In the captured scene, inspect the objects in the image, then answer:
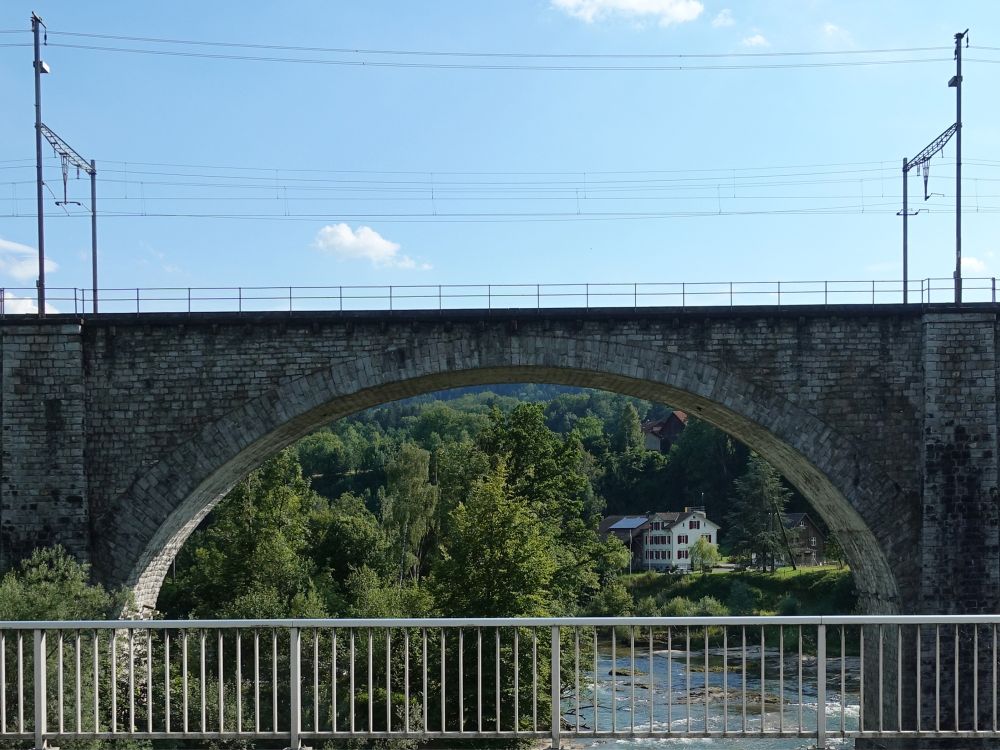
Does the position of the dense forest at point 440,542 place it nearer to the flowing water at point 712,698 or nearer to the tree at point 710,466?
the flowing water at point 712,698

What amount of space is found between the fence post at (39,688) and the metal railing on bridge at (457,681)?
0.06ft

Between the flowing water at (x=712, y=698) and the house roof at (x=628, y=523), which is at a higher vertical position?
the flowing water at (x=712, y=698)

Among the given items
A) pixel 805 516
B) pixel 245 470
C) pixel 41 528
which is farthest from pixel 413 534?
pixel 805 516

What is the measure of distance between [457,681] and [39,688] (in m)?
11.4

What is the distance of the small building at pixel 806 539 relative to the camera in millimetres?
60500

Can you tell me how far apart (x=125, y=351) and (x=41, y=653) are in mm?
11508

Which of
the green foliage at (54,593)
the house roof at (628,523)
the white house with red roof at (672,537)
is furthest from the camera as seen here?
the house roof at (628,523)

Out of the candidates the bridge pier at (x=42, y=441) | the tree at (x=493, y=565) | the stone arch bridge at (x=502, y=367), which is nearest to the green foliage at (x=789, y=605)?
the tree at (x=493, y=565)

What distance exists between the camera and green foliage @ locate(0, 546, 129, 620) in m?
13.4

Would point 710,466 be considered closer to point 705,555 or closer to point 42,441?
point 705,555

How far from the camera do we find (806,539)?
208ft

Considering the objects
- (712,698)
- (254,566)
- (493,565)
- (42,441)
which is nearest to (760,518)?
(712,698)

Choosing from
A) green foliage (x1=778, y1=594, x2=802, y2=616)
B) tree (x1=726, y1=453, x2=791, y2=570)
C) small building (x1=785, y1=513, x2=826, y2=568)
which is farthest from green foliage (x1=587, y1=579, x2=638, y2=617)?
small building (x1=785, y1=513, x2=826, y2=568)

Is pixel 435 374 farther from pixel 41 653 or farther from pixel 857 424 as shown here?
pixel 41 653
